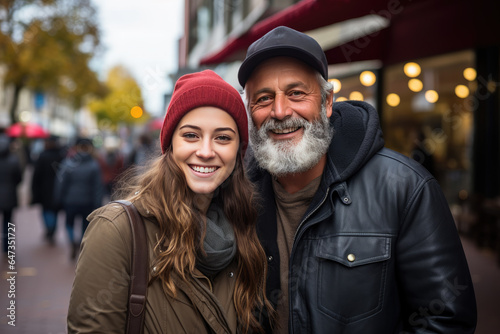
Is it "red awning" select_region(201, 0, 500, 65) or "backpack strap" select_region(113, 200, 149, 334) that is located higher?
"red awning" select_region(201, 0, 500, 65)

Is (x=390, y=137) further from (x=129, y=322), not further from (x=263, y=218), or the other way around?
(x=129, y=322)

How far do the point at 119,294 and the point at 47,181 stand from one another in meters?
7.89

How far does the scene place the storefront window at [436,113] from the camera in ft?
25.7

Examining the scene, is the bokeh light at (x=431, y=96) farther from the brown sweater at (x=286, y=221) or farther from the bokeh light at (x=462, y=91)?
the brown sweater at (x=286, y=221)

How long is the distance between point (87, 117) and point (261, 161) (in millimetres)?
93376

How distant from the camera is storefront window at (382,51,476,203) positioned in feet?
25.7

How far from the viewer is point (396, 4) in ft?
13.0

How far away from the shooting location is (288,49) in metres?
2.29

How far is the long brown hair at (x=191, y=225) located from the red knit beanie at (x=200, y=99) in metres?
0.16

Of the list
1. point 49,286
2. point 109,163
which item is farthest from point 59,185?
point 109,163

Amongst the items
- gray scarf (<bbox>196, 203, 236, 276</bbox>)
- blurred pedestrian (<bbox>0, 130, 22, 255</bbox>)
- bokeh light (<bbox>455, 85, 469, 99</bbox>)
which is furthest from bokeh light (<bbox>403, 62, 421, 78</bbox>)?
blurred pedestrian (<bbox>0, 130, 22, 255</bbox>)

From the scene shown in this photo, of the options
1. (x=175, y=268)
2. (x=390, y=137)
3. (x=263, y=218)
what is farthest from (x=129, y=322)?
(x=390, y=137)

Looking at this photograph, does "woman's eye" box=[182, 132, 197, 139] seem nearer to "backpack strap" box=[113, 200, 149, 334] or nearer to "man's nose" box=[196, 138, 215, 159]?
"man's nose" box=[196, 138, 215, 159]

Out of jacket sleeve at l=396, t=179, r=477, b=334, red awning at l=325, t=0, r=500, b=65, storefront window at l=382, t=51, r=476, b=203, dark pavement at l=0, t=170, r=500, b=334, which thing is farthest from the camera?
storefront window at l=382, t=51, r=476, b=203
